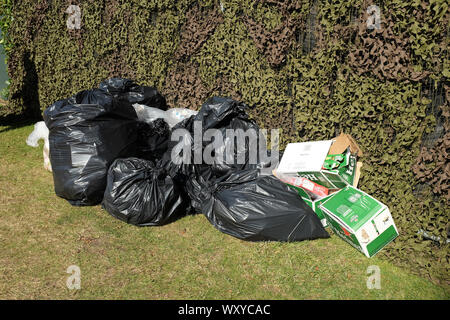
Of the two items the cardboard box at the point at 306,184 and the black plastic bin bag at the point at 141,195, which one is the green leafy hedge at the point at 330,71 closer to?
the cardboard box at the point at 306,184

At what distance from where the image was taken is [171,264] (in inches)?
102

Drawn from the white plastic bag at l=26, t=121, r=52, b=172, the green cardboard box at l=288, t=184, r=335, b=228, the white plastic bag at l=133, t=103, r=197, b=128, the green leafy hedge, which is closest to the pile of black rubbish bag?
the green cardboard box at l=288, t=184, r=335, b=228

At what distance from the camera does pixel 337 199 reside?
2768 millimetres

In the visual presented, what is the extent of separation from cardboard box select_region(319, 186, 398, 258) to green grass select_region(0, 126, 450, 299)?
116mm

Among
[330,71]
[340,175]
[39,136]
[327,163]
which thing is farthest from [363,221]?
[39,136]

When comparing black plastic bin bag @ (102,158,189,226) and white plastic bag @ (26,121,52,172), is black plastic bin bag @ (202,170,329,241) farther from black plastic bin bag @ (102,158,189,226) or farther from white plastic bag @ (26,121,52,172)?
white plastic bag @ (26,121,52,172)

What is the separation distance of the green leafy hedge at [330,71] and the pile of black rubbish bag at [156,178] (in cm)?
48

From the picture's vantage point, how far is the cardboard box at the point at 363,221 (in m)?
2.56

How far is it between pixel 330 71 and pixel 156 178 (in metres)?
1.68

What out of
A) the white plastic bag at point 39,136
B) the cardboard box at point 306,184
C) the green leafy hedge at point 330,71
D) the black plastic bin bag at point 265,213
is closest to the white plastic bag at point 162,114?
the green leafy hedge at point 330,71

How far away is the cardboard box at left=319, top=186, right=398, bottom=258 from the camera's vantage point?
2561mm

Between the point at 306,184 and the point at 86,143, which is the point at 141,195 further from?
the point at 306,184
